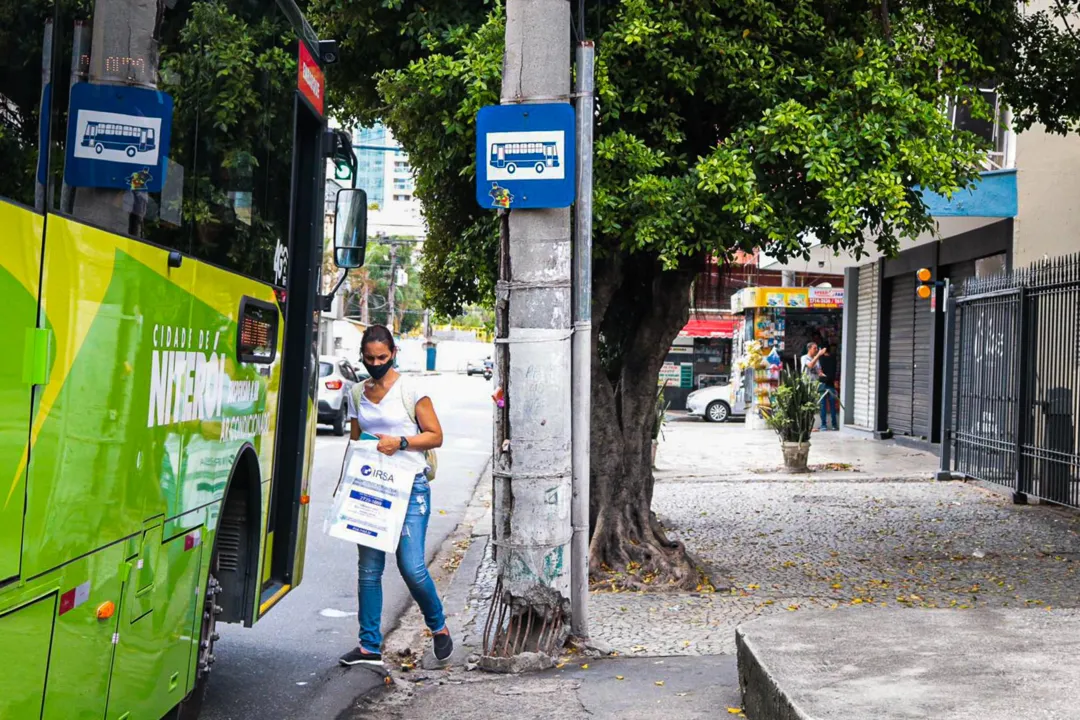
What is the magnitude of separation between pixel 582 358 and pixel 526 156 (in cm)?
116

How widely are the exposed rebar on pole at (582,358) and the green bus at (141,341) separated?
64.1 inches

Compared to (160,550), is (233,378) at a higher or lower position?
higher

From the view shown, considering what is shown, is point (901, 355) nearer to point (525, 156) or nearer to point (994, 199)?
point (994, 199)

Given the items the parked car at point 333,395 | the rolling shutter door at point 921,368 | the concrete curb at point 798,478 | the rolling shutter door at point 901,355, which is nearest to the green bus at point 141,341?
the concrete curb at point 798,478

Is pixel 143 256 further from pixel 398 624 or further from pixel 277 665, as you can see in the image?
pixel 398 624

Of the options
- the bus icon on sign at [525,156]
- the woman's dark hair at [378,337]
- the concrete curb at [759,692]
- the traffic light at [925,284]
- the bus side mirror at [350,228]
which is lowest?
the concrete curb at [759,692]

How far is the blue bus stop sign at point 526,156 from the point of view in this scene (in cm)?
651

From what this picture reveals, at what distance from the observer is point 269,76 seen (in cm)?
523

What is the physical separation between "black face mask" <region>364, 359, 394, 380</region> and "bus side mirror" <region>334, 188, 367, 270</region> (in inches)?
21.9

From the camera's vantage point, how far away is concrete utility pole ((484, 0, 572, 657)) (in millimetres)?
6527

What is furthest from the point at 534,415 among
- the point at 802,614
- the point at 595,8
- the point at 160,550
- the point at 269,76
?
the point at 595,8

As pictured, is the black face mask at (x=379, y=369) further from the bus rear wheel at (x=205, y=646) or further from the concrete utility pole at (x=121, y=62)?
the concrete utility pole at (x=121, y=62)

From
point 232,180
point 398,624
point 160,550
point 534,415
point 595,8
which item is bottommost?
point 398,624

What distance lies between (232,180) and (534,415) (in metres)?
2.37
